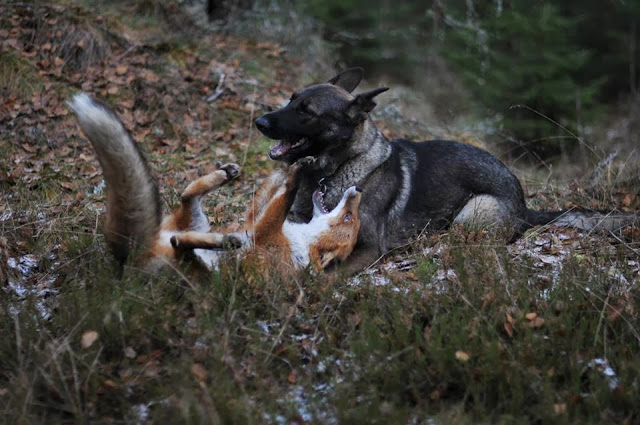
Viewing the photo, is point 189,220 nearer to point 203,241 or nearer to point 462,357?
point 203,241

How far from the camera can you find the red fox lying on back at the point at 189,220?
4324 millimetres

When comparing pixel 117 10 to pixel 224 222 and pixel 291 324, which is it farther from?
pixel 291 324

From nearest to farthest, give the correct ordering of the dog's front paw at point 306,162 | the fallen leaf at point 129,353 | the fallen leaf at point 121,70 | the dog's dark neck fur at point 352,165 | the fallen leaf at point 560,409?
the fallen leaf at point 560,409 → the fallen leaf at point 129,353 → the dog's front paw at point 306,162 → the dog's dark neck fur at point 352,165 → the fallen leaf at point 121,70

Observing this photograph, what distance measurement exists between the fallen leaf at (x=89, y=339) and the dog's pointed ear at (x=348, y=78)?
12.3 feet

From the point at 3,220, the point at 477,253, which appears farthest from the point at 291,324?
the point at 3,220

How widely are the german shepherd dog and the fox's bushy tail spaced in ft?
4.77

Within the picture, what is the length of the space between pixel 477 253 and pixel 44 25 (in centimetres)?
774

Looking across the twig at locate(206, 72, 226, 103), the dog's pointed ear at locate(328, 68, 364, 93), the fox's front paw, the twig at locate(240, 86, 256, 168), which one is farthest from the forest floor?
the twig at locate(206, 72, 226, 103)

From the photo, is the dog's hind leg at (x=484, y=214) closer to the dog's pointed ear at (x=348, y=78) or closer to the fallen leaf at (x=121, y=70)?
the dog's pointed ear at (x=348, y=78)

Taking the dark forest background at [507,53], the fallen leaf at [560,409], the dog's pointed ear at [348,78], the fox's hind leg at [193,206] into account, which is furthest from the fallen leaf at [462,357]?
the dark forest background at [507,53]

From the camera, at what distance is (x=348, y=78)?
663 cm

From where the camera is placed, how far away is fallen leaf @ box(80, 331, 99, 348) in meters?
3.79

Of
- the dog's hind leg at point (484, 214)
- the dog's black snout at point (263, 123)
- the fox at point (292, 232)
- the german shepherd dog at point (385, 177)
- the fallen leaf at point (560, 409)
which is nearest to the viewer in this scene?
the fallen leaf at point (560, 409)

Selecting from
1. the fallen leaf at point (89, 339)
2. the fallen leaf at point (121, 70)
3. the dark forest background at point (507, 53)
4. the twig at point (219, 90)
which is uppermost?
the fallen leaf at point (121, 70)
